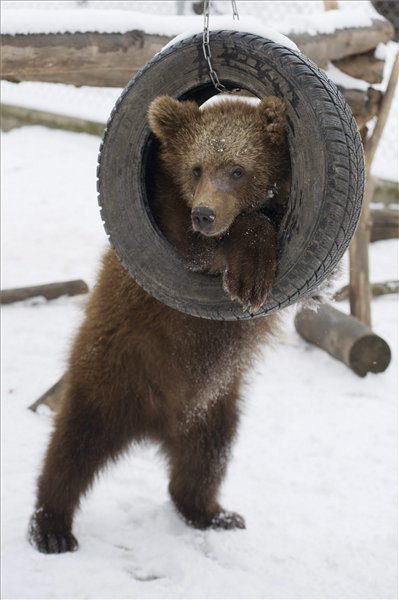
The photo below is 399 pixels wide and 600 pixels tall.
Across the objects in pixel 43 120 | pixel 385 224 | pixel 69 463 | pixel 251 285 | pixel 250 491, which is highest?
pixel 251 285

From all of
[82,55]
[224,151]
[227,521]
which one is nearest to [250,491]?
[227,521]

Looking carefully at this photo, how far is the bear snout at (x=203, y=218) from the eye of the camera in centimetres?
312

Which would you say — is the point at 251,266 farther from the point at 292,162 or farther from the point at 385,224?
the point at 385,224

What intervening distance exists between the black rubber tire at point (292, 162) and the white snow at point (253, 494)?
4.61 ft

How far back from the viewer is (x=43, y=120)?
11.5m

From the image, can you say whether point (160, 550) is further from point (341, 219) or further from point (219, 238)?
point (341, 219)

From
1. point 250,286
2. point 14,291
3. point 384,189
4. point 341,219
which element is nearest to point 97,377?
point 250,286

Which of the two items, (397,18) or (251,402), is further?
(397,18)

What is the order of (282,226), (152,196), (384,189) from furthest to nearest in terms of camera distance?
(384,189) < (152,196) < (282,226)

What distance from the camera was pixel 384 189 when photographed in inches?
425

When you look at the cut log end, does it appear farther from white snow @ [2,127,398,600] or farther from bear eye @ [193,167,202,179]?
bear eye @ [193,167,202,179]

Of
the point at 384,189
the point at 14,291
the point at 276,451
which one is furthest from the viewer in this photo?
the point at 384,189

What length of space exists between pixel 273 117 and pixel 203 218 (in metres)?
0.47

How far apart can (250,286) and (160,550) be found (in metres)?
1.83
